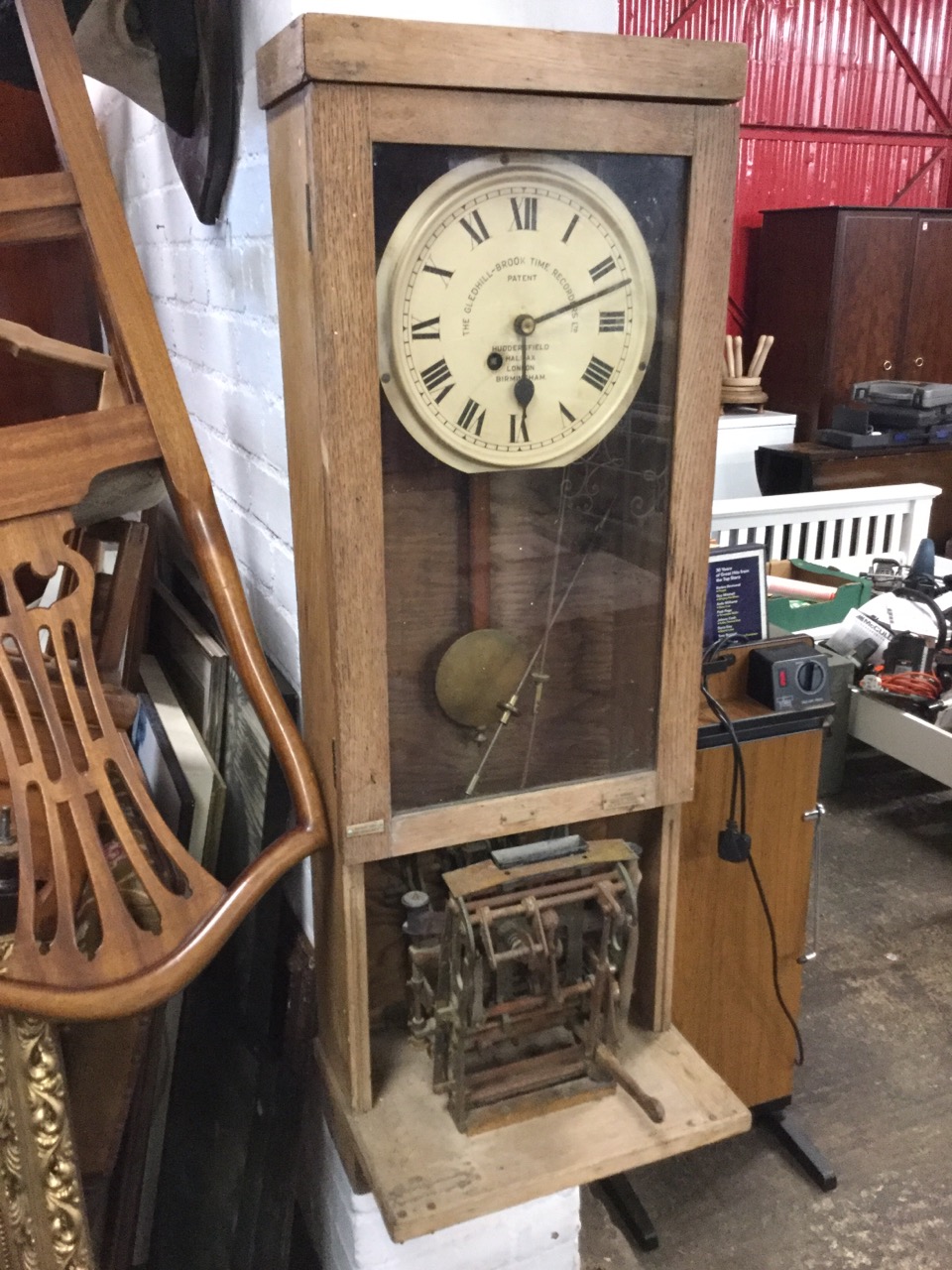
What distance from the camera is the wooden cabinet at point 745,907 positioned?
4.99 feet

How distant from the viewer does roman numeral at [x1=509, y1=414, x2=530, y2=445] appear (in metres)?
0.98

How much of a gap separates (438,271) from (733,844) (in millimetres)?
919

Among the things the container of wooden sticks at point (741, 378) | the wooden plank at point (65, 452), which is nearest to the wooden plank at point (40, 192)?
the wooden plank at point (65, 452)

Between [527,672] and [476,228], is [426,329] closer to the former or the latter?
[476,228]

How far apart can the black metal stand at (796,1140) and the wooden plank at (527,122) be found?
156 cm

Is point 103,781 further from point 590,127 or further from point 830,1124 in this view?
point 830,1124

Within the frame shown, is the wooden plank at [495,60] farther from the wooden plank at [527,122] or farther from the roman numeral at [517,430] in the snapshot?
the roman numeral at [517,430]

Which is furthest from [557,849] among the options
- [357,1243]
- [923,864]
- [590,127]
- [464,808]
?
[923,864]

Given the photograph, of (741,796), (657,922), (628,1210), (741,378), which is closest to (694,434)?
(657,922)

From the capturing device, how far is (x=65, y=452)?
983 mm

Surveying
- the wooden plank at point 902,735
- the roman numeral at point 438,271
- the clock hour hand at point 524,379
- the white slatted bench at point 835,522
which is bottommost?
the wooden plank at point 902,735

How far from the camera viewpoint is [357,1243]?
1.24m

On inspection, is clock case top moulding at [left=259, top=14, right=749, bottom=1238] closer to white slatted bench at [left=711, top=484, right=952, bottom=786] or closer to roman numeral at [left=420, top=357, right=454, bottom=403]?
roman numeral at [left=420, top=357, right=454, bottom=403]

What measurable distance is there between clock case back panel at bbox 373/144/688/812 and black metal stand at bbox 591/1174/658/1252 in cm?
98
